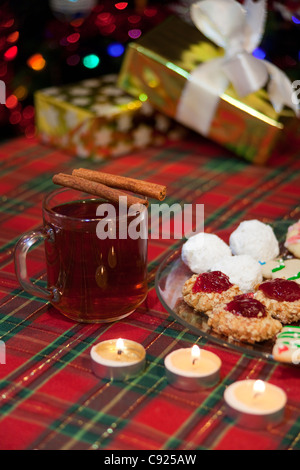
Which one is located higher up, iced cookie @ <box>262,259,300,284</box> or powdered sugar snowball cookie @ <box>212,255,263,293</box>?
powdered sugar snowball cookie @ <box>212,255,263,293</box>

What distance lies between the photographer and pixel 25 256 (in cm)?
91

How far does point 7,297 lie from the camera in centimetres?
100

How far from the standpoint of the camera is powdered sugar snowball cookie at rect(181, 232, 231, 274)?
996 mm

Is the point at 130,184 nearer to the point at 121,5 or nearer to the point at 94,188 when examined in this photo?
the point at 94,188

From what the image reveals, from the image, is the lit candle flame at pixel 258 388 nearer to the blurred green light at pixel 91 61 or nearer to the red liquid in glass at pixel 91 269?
the red liquid in glass at pixel 91 269

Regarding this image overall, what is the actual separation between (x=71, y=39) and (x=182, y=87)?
1.33ft

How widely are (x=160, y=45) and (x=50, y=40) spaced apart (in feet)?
1.16

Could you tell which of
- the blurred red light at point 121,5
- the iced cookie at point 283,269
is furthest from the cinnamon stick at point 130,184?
the blurred red light at point 121,5

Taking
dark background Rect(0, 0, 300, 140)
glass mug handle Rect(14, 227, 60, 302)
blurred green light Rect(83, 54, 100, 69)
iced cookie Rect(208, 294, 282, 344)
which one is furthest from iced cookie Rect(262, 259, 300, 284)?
blurred green light Rect(83, 54, 100, 69)

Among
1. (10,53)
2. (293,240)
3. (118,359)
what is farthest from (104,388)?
(10,53)

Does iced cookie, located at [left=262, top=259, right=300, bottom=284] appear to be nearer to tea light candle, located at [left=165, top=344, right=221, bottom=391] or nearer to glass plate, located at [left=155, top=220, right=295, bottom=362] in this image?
glass plate, located at [left=155, top=220, right=295, bottom=362]

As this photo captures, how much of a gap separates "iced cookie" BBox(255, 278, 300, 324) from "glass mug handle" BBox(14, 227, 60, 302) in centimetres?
30
